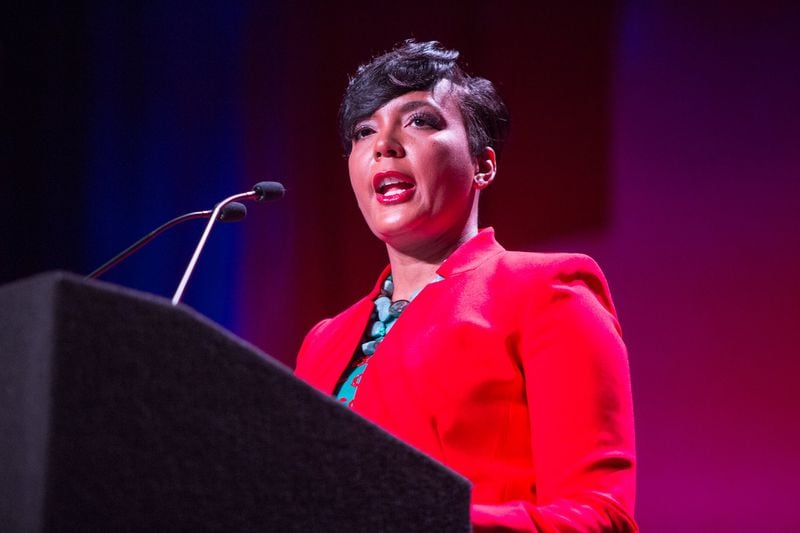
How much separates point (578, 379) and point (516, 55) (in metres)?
1.70

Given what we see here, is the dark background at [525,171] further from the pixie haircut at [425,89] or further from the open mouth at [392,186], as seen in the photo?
the open mouth at [392,186]

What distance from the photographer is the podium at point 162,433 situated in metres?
0.56

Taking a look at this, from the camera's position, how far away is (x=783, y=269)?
7.30 feet

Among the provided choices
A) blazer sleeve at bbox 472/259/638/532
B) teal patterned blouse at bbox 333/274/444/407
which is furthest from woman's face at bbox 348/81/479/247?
blazer sleeve at bbox 472/259/638/532

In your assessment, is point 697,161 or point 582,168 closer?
point 697,161

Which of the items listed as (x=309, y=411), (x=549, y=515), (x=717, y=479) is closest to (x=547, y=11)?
(x=717, y=479)

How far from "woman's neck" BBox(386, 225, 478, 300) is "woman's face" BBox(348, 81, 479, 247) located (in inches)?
0.7

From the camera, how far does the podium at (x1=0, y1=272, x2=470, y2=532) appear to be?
56 cm

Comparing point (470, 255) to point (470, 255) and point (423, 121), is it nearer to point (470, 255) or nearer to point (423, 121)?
point (470, 255)

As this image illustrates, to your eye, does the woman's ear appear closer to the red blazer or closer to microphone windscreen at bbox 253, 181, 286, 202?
the red blazer

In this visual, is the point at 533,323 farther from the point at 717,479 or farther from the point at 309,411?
the point at 717,479

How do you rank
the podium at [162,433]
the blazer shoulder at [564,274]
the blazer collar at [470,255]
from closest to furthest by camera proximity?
the podium at [162,433], the blazer shoulder at [564,274], the blazer collar at [470,255]

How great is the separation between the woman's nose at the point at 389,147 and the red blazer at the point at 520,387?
27cm

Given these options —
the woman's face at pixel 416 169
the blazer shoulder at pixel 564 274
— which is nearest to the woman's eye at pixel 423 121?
the woman's face at pixel 416 169
